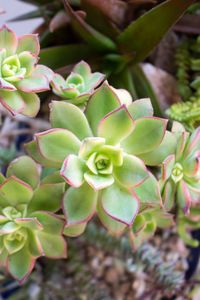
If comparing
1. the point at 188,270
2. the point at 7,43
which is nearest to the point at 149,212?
the point at 7,43

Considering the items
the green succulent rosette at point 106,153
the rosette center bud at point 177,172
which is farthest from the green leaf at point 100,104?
the rosette center bud at point 177,172

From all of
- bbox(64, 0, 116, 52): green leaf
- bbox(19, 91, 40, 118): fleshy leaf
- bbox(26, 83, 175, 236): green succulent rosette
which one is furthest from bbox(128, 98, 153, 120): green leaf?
bbox(64, 0, 116, 52): green leaf

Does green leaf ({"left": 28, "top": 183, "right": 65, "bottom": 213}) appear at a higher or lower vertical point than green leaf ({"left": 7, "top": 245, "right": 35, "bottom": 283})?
higher

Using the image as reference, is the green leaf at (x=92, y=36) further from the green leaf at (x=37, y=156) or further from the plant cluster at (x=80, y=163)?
the green leaf at (x=37, y=156)

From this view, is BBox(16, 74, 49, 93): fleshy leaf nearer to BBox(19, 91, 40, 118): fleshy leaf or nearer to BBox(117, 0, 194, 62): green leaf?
BBox(19, 91, 40, 118): fleshy leaf

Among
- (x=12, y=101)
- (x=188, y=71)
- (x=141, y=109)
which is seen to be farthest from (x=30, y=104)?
(x=188, y=71)
